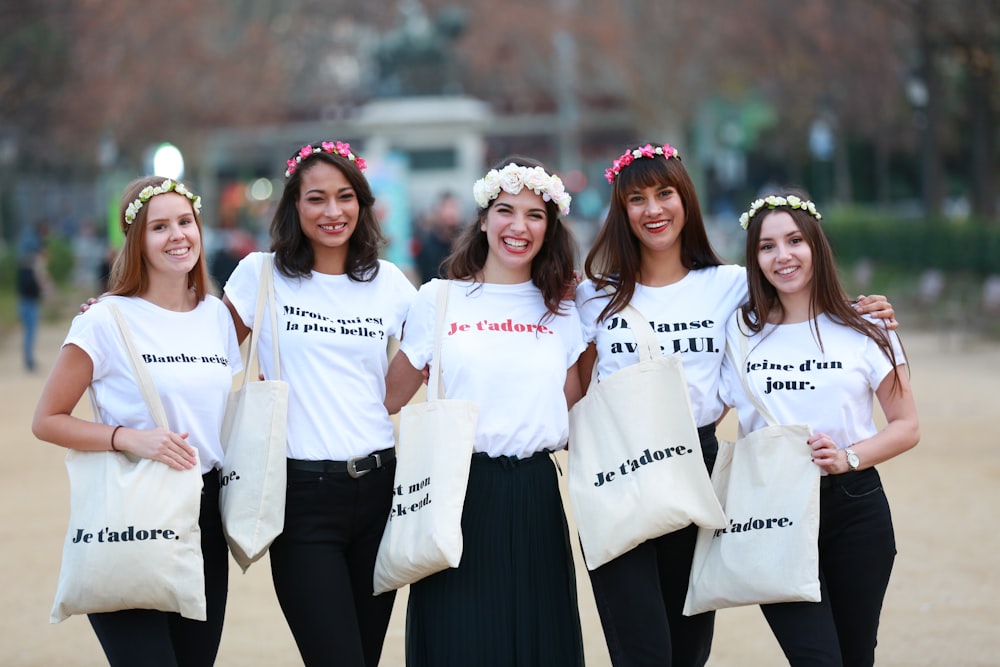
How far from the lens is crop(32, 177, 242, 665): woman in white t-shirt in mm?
4219

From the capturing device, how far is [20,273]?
1938 centimetres

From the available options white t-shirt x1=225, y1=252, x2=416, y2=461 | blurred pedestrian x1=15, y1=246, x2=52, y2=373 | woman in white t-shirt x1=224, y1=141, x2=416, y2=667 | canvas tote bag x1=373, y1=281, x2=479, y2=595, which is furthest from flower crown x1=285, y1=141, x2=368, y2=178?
blurred pedestrian x1=15, y1=246, x2=52, y2=373

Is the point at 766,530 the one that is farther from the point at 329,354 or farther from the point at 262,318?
the point at 262,318

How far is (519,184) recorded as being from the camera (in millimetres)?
4652

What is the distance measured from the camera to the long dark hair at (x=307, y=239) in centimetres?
479

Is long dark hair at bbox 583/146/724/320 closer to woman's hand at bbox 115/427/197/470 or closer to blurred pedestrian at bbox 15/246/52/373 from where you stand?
woman's hand at bbox 115/427/197/470

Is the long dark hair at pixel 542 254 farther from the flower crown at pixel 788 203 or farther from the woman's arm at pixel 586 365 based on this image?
the flower crown at pixel 788 203

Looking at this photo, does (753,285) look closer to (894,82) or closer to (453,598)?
(453,598)

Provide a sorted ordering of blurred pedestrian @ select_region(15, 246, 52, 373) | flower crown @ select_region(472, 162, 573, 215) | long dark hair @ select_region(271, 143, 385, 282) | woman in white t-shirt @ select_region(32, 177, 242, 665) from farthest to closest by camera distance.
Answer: blurred pedestrian @ select_region(15, 246, 52, 373)
long dark hair @ select_region(271, 143, 385, 282)
flower crown @ select_region(472, 162, 573, 215)
woman in white t-shirt @ select_region(32, 177, 242, 665)

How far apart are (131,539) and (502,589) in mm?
1216

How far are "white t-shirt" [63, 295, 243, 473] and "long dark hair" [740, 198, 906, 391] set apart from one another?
1801 mm

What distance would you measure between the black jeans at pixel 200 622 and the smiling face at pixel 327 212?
866 mm

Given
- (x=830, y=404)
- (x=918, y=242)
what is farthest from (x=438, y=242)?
(x=830, y=404)

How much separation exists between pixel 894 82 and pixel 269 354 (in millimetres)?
29924
